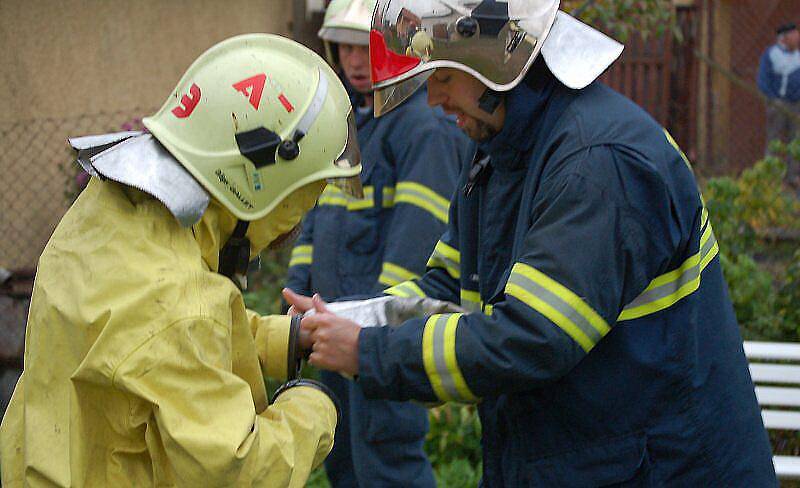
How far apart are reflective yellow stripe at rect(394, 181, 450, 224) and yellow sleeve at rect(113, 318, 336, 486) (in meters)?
1.87

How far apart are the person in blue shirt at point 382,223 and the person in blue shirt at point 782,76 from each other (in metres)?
6.56

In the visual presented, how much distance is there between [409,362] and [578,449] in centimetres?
44

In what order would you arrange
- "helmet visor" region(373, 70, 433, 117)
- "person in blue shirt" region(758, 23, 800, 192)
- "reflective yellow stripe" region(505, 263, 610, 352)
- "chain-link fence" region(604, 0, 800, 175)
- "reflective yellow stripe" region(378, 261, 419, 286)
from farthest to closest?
1. "chain-link fence" region(604, 0, 800, 175)
2. "person in blue shirt" region(758, 23, 800, 192)
3. "reflective yellow stripe" region(378, 261, 419, 286)
4. "helmet visor" region(373, 70, 433, 117)
5. "reflective yellow stripe" region(505, 263, 610, 352)

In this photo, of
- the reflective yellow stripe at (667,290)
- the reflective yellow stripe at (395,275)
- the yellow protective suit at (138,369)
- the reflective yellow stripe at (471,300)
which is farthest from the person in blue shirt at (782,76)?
the yellow protective suit at (138,369)

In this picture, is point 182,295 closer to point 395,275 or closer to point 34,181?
point 395,275

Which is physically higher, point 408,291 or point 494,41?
point 494,41

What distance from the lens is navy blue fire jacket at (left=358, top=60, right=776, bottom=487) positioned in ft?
7.68

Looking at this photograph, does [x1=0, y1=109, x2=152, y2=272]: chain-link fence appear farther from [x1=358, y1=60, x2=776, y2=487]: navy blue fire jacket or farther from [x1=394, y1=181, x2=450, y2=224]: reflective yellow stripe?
[x1=358, y1=60, x2=776, y2=487]: navy blue fire jacket

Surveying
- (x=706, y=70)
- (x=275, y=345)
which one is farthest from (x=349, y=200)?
(x=706, y=70)

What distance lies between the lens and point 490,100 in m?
2.67

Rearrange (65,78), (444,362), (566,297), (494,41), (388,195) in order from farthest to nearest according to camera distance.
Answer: (65,78) < (388,195) < (494,41) < (444,362) < (566,297)

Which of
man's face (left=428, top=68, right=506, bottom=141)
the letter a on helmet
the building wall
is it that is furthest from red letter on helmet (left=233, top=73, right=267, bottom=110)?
the building wall

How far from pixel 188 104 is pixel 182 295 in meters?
0.47

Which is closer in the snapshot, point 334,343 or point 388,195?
point 334,343
